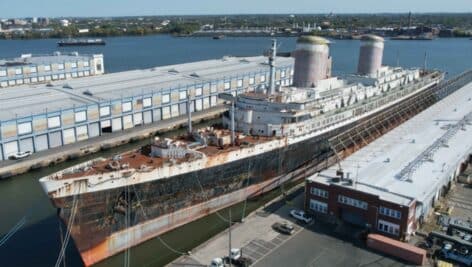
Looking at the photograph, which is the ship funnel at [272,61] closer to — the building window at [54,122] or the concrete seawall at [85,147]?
the concrete seawall at [85,147]

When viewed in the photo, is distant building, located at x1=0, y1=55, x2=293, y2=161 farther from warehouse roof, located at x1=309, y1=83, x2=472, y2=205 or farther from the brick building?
warehouse roof, located at x1=309, y1=83, x2=472, y2=205

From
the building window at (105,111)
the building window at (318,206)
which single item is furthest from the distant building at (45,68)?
the building window at (318,206)

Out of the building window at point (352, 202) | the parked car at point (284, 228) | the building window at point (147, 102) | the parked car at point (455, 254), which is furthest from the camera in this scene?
the building window at point (147, 102)

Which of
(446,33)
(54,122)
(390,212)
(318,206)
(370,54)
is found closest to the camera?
(390,212)

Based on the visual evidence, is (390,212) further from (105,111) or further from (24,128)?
(105,111)

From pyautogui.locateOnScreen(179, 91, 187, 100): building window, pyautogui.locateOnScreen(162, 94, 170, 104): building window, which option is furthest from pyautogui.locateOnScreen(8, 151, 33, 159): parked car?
pyautogui.locateOnScreen(179, 91, 187, 100): building window

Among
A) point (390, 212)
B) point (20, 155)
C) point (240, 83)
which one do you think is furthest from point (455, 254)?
point (240, 83)
